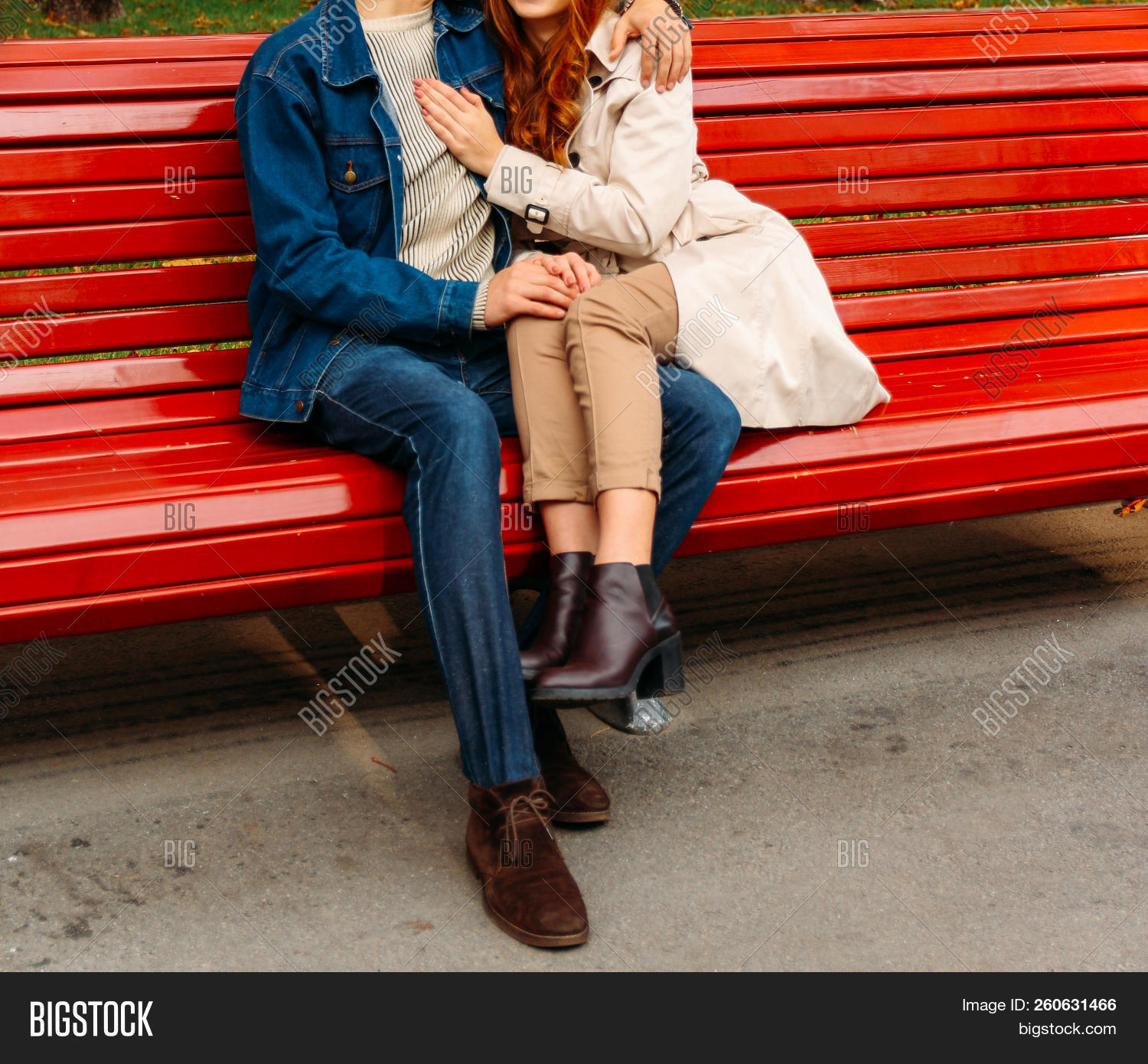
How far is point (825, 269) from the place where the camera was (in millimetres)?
3459

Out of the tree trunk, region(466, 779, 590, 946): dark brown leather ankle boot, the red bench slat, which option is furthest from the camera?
the tree trunk

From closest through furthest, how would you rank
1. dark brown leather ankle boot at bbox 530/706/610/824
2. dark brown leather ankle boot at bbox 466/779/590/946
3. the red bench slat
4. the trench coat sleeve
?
dark brown leather ankle boot at bbox 466/779/590/946, dark brown leather ankle boot at bbox 530/706/610/824, the trench coat sleeve, the red bench slat

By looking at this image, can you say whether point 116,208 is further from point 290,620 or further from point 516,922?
point 516,922

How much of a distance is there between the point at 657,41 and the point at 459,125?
0.46 m

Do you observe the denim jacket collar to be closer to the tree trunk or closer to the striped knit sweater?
the striped knit sweater

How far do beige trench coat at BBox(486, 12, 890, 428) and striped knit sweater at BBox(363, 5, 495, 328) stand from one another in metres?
0.09

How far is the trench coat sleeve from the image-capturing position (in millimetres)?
2648

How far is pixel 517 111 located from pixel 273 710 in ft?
4.84

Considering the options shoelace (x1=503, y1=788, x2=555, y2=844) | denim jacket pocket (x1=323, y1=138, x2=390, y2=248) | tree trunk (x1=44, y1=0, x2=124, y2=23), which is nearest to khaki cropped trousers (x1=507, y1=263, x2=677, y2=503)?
denim jacket pocket (x1=323, y1=138, x2=390, y2=248)

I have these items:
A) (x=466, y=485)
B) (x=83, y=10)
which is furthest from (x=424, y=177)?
(x=83, y=10)

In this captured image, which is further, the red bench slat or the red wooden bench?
the red bench slat

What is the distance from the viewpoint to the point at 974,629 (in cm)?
337

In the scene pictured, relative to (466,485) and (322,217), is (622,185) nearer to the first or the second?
(322,217)
